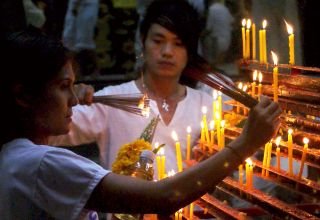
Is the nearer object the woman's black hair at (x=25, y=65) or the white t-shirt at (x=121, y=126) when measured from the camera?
the woman's black hair at (x=25, y=65)

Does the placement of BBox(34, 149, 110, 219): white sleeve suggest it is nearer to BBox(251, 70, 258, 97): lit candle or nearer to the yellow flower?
the yellow flower

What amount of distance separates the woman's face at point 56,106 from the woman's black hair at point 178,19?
5.61 feet

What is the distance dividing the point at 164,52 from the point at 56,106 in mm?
1773

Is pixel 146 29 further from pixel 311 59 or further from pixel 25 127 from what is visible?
pixel 25 127

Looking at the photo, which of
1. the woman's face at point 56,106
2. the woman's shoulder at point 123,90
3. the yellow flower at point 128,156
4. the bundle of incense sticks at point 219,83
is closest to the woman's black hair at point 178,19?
the woman's shoulder at point 123,90

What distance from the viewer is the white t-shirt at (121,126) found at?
13.0ft

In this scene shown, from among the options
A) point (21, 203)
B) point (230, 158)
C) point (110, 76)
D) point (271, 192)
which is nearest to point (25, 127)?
point (21, 203)

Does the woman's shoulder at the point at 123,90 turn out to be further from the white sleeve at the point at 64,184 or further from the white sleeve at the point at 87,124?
the white sleeve at the point at 64,184

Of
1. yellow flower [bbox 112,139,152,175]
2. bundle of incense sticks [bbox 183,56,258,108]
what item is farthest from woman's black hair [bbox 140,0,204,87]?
bundle of incense sticks [bbox 183,56,258,108]

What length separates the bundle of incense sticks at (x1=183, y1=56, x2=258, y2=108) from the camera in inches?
86.0

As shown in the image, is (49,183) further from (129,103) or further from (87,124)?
(87,124)

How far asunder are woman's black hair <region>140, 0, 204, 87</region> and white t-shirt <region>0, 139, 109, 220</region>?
1955mm

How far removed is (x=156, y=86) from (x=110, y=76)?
422cm

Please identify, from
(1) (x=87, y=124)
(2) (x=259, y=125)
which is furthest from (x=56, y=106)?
(1) (x=87, y=124)
